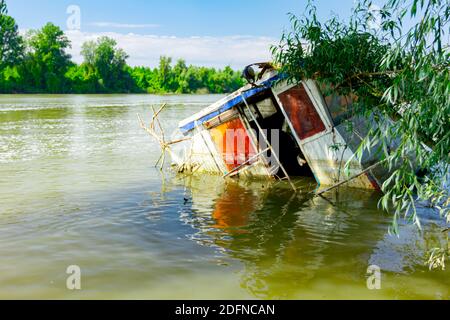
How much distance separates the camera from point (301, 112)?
12938 mm

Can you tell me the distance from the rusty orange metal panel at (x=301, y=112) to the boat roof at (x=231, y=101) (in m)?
0.57

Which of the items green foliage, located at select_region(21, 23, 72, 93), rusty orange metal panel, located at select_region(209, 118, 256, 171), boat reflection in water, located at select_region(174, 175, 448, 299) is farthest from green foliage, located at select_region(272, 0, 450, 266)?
green foliage, located at select_region(21, 23, 72, 93)

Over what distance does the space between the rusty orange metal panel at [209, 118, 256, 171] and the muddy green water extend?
31.9 inches

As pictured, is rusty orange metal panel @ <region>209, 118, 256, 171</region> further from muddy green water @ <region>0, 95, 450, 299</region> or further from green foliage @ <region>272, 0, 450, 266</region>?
green foliage @ <region>272, 0, 450, 266</region>

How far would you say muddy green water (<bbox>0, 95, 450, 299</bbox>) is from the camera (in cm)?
734

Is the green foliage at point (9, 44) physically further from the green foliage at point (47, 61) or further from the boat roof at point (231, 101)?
the boat roof at point (231, 101)

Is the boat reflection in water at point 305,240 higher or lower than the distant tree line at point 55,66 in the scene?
lower

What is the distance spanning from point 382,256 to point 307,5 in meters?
5.24

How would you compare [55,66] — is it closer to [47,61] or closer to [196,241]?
[47,61]

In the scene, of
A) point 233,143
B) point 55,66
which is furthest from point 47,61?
point 233,143

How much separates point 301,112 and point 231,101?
2215mm

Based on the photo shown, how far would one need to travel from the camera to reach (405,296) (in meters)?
7.00

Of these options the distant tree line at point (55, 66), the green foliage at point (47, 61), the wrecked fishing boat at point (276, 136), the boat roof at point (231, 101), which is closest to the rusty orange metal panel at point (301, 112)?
the wrecked fishing boat at point (276, 136)

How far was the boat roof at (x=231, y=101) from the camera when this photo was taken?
13073 mm
